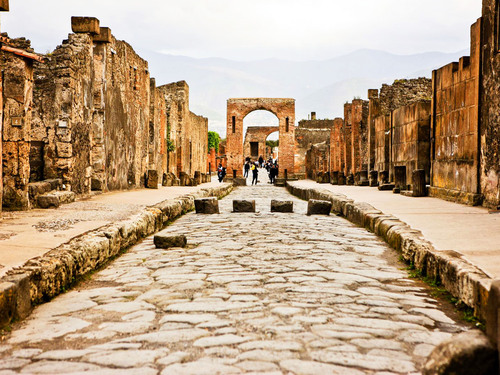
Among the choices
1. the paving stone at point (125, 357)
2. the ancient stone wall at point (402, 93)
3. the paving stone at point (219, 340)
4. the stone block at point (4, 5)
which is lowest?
the paving stone at point (125, 357)

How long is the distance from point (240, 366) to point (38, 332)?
130cm

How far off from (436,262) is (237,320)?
1862 millimetres

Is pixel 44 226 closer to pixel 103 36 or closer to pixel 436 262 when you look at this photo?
pixel 436 262

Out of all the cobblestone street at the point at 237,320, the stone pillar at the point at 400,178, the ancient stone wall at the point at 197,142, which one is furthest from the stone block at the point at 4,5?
the ancient stone wall at the point at 197,142

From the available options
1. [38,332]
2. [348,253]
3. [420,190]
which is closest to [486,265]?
[348,253]

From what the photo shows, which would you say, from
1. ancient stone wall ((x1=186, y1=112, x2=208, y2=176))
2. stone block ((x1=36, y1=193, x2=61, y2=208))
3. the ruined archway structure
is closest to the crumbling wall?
ancient stone wall ((x1=186, y1=112, x2=208, y2=176))

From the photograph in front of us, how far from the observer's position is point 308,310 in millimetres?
3484

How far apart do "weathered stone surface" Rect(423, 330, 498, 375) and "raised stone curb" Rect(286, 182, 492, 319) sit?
1163 millimetres

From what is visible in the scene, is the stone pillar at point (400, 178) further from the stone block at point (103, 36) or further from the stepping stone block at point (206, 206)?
the stone block at point (103, 36)

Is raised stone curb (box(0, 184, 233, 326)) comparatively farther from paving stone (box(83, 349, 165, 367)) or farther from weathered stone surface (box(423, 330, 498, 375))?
weathered stone surface (box(423, 330, 498, 375))

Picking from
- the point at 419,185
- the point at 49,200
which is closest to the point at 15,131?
the point at 49,200

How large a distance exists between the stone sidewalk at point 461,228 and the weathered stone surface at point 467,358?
1513mm

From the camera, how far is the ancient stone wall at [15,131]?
8211mm

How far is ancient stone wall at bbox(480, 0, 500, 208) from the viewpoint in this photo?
8477mm
